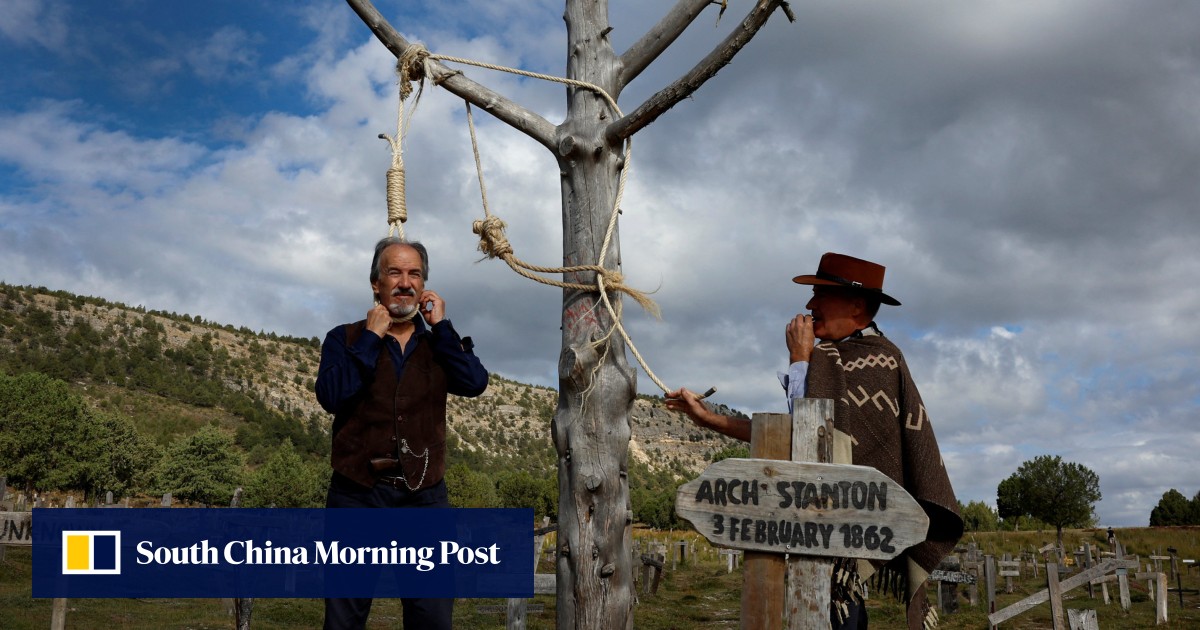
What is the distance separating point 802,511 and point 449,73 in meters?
3.03

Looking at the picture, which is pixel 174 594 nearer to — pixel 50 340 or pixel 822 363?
pixel 822 363

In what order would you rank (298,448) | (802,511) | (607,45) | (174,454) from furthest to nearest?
(298,448), (174,454), (607,45), (802,511)

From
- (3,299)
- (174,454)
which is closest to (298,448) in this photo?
(174,454)

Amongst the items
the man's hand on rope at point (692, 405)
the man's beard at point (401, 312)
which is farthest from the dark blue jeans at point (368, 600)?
the man's hand on rope at point (692, 405)

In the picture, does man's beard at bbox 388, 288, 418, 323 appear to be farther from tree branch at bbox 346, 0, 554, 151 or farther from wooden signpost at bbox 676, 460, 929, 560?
wooden signpost at bbox 676, 460, 929, 560

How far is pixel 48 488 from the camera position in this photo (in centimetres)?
3053

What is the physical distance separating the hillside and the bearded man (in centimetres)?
3690

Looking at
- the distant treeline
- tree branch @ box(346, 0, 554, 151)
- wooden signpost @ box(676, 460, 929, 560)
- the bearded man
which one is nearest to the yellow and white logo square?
the bearded man

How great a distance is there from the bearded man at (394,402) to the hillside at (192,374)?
121ft

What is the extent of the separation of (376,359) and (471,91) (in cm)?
170

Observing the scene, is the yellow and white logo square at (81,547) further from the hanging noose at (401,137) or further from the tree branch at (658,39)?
the tree branch at (658,39)

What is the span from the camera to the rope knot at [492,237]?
4406 millimetres

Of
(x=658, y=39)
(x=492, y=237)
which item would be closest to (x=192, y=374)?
(x=492, y=237)

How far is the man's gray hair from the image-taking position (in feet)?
13.6
